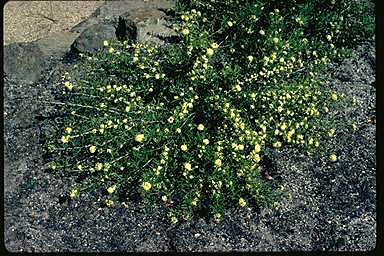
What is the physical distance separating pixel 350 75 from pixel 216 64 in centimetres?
137

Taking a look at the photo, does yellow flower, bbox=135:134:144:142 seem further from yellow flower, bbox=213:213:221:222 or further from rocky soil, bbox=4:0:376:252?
yellow flower, bbox=213:213:221:222

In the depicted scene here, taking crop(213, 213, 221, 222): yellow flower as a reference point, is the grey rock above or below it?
above

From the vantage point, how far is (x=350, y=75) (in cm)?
512

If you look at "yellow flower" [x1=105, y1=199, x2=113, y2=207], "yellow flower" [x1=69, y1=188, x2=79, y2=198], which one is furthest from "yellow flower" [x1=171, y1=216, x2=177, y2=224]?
"yellow flower" [x1=69, y1=188, x2=79, y2=198]

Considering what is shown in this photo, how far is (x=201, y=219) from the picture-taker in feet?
13.4

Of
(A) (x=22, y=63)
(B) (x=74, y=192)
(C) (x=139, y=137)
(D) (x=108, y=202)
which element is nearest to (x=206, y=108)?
(C) (x=139, y=137)

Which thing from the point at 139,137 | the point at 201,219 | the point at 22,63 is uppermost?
the point at 139,137

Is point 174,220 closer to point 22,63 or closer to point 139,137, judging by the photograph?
point 139,137

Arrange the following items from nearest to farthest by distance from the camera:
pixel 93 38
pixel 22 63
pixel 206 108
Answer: pixel 206 108, pixel 22 63, pixel 93 38

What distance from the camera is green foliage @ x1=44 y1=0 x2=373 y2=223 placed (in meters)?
4.10

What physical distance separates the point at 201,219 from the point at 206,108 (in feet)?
3.18

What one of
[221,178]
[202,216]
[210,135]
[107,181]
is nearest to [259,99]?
[210,135]

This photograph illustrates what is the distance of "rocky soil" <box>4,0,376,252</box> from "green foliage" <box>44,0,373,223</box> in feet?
0.46

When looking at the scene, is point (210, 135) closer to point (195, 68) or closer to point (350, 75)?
point (195, 68)
